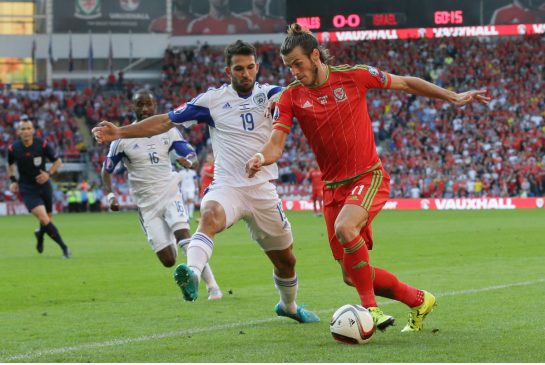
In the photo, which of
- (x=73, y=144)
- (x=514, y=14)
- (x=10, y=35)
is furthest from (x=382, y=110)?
(x=10, y=35)

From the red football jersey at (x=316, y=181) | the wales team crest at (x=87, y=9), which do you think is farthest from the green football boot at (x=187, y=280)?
the wales team crest at (x=87, y=9)

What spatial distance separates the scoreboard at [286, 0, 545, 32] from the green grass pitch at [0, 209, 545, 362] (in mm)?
19449

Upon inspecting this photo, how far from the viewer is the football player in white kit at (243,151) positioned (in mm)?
9188

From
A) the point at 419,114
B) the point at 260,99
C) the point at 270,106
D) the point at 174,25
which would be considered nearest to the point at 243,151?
the point at 260,99

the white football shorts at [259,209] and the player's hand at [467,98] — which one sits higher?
the player's hand at [467,98]

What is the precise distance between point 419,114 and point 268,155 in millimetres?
42909

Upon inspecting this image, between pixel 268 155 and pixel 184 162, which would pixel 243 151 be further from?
pixel 184 162

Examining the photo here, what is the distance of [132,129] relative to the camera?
902 centimetres

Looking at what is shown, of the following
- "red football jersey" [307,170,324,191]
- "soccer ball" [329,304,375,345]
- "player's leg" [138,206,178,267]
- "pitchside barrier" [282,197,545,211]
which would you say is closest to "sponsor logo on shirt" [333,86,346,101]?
"soccer ball" [329,304,375,345]

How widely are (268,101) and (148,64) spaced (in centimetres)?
5096

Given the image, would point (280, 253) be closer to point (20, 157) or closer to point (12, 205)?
point (20, 157)

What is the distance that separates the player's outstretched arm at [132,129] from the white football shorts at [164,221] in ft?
13.2

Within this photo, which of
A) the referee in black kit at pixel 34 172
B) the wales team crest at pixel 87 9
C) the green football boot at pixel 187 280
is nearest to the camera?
the green football boot at pixel 187 280

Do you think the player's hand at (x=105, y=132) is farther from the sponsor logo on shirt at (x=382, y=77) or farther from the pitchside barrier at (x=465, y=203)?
the pitchside barrier at (x=465, y=203)
